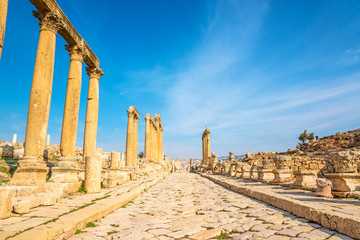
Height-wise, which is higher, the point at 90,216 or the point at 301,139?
the point at 301,139

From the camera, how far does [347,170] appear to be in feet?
21.1

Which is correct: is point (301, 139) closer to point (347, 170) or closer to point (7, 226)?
point (347, 170)

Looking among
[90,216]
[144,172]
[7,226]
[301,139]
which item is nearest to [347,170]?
[90,216]

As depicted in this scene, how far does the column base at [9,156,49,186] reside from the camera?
7.02 metres

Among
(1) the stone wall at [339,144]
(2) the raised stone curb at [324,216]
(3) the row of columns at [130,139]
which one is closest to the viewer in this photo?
(2) the raised stone curb at [324,216]

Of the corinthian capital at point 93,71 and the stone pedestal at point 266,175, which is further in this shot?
the corinthian capital at point 93,71

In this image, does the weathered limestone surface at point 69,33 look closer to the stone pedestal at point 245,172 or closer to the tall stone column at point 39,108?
the tall stone column at point 39,108

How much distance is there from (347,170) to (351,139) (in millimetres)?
27619

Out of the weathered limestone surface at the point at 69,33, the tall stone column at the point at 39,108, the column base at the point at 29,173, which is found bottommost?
the column base at the point at 29,173

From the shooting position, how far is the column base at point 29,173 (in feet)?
23.0

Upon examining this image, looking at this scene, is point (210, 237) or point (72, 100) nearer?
point (210, 237)

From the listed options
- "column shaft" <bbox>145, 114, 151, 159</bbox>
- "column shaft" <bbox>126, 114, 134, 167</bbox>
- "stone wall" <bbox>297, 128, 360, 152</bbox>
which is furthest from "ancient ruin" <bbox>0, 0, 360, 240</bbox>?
"stone wall" <bbox>297, 128, 360, 152</bbox>

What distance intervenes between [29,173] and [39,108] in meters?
2.16

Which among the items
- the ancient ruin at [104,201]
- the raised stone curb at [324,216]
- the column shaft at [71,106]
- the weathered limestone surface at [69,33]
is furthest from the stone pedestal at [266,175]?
the weathered limestone surface at [69,33]
